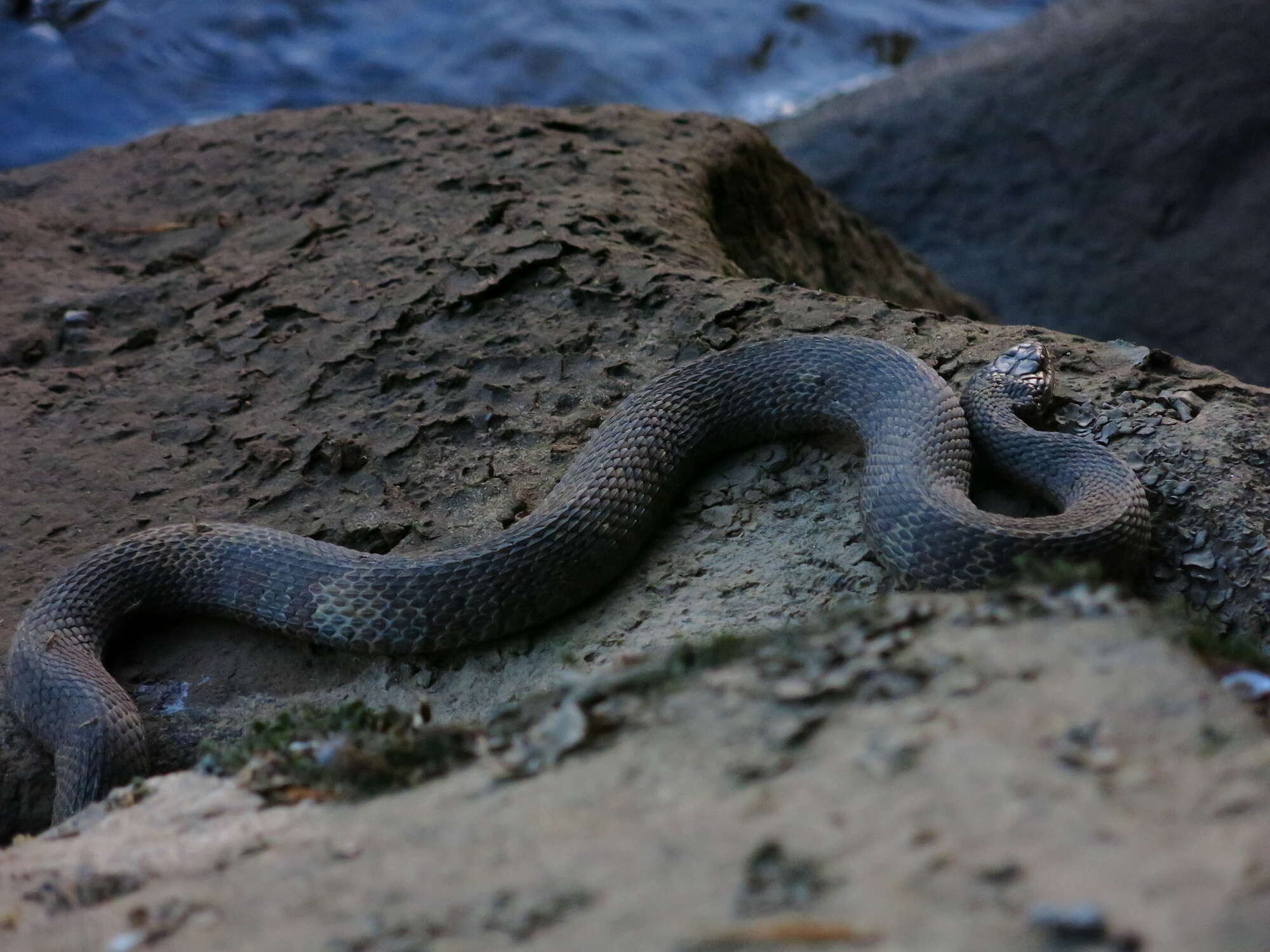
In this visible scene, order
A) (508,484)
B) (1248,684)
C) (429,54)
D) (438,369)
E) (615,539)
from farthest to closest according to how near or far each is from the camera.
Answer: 1. (429,54)
2. (438,369)
3. (508,484)
4. (615,539)
5. (1248,684)

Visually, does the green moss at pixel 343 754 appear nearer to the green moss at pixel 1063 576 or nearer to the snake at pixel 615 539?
the snake at pixel 615 539

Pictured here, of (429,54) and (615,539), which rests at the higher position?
(429,54)

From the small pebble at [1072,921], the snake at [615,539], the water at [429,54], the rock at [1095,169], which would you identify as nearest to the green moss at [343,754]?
the snake at [615,539]

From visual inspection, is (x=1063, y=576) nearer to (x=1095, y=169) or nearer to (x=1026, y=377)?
(x=1026, y=377)

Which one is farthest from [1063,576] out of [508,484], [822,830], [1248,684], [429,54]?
[429,54]

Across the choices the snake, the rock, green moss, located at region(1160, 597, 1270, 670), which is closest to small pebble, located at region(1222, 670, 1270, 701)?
green moss, located at region(1160, 597, 1270, 670)

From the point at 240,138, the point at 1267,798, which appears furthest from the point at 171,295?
the point at 1267,798

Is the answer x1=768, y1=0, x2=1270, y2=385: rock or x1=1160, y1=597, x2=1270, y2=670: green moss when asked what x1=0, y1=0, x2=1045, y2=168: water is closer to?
x1=768, y1=0, x2=1270, y2=385: rock
